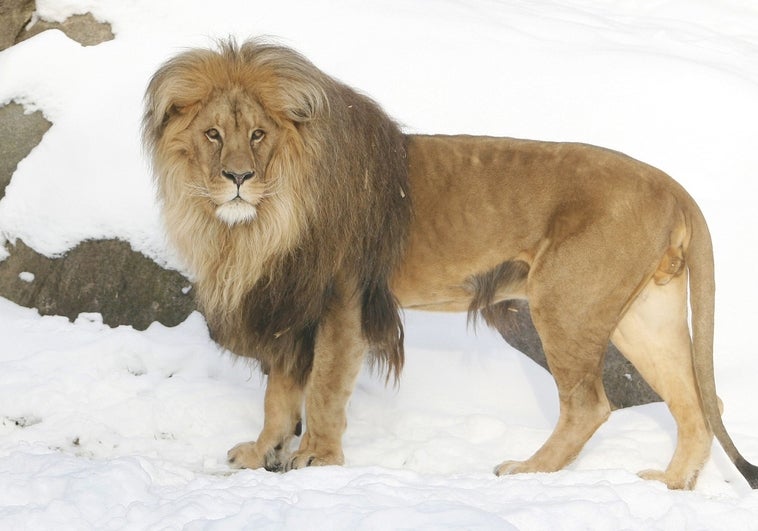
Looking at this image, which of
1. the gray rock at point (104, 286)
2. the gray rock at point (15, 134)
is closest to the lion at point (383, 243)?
the gray rock at point (104, 286)

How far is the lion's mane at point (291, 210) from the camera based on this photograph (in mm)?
3717

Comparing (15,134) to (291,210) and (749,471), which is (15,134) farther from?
(749,471)

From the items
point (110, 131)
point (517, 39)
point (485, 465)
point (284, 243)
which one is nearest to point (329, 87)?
point (284, 243)

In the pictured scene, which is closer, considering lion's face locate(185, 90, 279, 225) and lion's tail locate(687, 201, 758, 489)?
lion's face locate(185, 90, 279, 225)

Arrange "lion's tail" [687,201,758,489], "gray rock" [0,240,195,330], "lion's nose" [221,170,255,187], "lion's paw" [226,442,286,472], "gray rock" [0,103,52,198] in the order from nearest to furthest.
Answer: "lion's nose" [221,170,255,187] → "lion's tail" [687,201,758,489] → "lion's paw" [226,442,286,472] → "gray rock" [0,240,195,330] → "gray rock" [0,103,52,198]

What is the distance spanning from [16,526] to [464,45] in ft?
13.5

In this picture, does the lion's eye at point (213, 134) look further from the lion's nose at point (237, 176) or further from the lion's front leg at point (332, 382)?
the lion's front leg at point (332, 382)

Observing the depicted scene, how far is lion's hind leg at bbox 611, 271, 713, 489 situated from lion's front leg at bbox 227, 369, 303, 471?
1.29 m

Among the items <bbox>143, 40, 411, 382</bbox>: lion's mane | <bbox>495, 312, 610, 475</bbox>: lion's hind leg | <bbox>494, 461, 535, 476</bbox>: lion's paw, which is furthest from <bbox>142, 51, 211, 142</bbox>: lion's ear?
<bbox>494, 461, 535, 476</bbox>: lion's paw

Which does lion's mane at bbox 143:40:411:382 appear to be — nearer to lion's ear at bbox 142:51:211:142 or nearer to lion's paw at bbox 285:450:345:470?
lion's ear at bbox 142:51:211:142

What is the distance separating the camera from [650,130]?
19.0ft

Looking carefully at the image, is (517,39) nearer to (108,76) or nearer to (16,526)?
(108,76)

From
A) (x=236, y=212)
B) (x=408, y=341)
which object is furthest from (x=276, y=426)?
(x=408, y=341)

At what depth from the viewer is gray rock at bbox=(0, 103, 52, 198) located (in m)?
5.66
